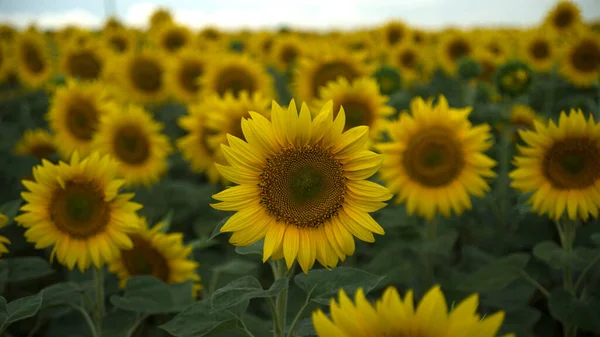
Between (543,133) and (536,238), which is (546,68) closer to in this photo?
(536,238)

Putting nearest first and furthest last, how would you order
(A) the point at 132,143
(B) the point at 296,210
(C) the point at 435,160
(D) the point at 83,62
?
(B) the point at 296,210, (C) the point at 435,160, (A) the point at 132,143, (D) the point at 83,62

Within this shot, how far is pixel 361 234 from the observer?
1.75m

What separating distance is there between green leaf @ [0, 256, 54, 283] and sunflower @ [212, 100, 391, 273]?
43.4 inches

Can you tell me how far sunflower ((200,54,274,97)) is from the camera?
473cm

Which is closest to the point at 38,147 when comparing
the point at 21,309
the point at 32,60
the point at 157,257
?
the point at 32,60

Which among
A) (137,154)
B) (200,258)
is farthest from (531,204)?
(137,154)

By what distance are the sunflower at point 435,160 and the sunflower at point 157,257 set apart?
1.30 m

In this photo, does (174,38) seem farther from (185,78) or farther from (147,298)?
(147,298)

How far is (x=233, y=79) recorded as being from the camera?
4.77 meters

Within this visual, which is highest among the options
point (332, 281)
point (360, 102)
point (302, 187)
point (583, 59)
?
point (583, 59)

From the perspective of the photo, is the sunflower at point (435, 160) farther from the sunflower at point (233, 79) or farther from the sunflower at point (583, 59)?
the sunflower at point (583, 59)

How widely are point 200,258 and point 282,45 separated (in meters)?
4.11

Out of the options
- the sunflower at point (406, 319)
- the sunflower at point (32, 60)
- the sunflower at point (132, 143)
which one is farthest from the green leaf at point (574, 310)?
the sunflower at point (32, 60)

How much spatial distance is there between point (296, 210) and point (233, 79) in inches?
124
